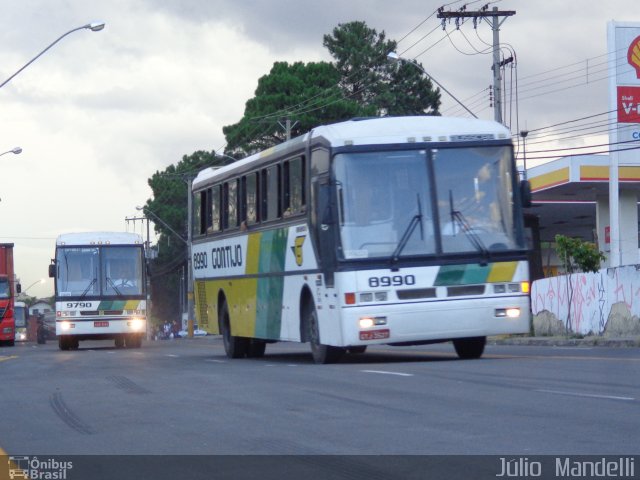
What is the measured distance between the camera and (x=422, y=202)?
695 inches

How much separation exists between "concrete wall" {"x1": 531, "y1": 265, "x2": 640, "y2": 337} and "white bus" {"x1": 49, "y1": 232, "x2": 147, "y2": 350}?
466 inches

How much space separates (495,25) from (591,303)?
37.0 feet

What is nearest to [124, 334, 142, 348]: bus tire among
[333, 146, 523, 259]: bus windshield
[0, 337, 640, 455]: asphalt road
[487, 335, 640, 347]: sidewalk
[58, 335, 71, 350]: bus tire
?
[58, 335, 71, 350]: bus tire

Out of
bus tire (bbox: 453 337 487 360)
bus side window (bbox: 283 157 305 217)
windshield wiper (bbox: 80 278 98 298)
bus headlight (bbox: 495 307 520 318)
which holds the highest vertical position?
bus side window (bbox: 283 157 305 217)

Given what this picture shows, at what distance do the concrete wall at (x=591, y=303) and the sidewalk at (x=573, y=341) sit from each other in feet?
2.87

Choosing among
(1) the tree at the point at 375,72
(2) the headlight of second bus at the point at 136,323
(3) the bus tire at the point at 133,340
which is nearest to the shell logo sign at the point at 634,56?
(2) the headlight of second bus at the point at 136,323

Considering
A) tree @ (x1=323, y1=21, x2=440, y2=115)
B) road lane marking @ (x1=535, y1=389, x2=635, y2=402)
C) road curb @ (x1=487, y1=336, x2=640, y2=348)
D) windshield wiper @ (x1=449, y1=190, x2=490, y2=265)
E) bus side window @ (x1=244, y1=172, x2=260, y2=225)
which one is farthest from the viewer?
tree @ (x1=323, y1=21, x2=440, y2=115)

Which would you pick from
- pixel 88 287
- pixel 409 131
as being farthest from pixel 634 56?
pixel 409 131

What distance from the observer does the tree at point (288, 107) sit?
64562mm

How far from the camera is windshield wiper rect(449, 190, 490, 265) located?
58.0 feet

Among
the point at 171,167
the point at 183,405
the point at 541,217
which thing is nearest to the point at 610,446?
the point at 183,405

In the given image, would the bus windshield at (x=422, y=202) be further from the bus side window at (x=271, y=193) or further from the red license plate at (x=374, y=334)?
the bus side window at (x=271, y=193)

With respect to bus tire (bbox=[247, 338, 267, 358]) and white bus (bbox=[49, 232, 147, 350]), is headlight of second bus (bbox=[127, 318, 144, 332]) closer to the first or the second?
white bus (bbox=[49, 232, 147, 350])

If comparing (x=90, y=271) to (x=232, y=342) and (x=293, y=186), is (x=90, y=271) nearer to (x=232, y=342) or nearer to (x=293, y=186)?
(x=232, y=342)
